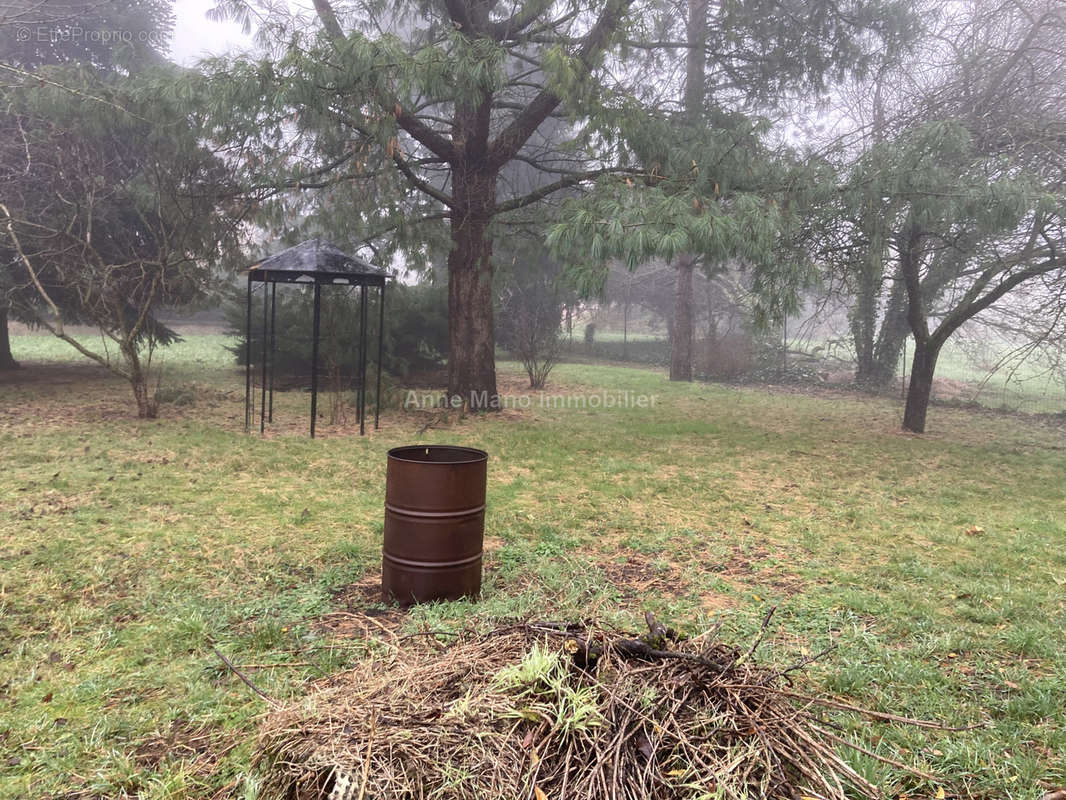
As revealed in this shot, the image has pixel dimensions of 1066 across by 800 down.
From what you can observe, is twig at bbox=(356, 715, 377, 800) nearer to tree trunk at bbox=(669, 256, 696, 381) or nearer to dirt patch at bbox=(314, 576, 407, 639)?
dirt patch at bbox=(314, 576, 407, 639)

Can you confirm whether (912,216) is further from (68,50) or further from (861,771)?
(68,50)

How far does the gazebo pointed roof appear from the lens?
21.4 feet

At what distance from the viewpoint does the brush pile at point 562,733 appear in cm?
150

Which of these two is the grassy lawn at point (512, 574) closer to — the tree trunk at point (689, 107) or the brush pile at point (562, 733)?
the brush pile at point (562, 733)

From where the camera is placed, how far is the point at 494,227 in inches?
349

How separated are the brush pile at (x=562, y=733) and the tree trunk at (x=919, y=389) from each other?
816 centimetres

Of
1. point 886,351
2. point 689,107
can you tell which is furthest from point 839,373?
point 689,107

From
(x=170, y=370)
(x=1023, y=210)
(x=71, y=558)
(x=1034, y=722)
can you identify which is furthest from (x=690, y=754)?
(x=170, y=370)

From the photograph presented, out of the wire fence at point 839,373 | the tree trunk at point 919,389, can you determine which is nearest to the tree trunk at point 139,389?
the tree trunk at point 919,389

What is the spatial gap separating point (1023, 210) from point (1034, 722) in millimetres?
5095

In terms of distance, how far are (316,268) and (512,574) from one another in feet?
13.6

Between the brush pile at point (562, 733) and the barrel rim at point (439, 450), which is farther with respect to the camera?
the barrel rim at point (439, 450)

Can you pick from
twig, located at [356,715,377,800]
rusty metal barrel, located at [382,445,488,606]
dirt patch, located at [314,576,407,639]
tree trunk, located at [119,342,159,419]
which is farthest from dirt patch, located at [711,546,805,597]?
tree trunk, located at [119,342,159,419]

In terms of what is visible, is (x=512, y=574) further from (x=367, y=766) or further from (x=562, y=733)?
(x=367, y=766)
